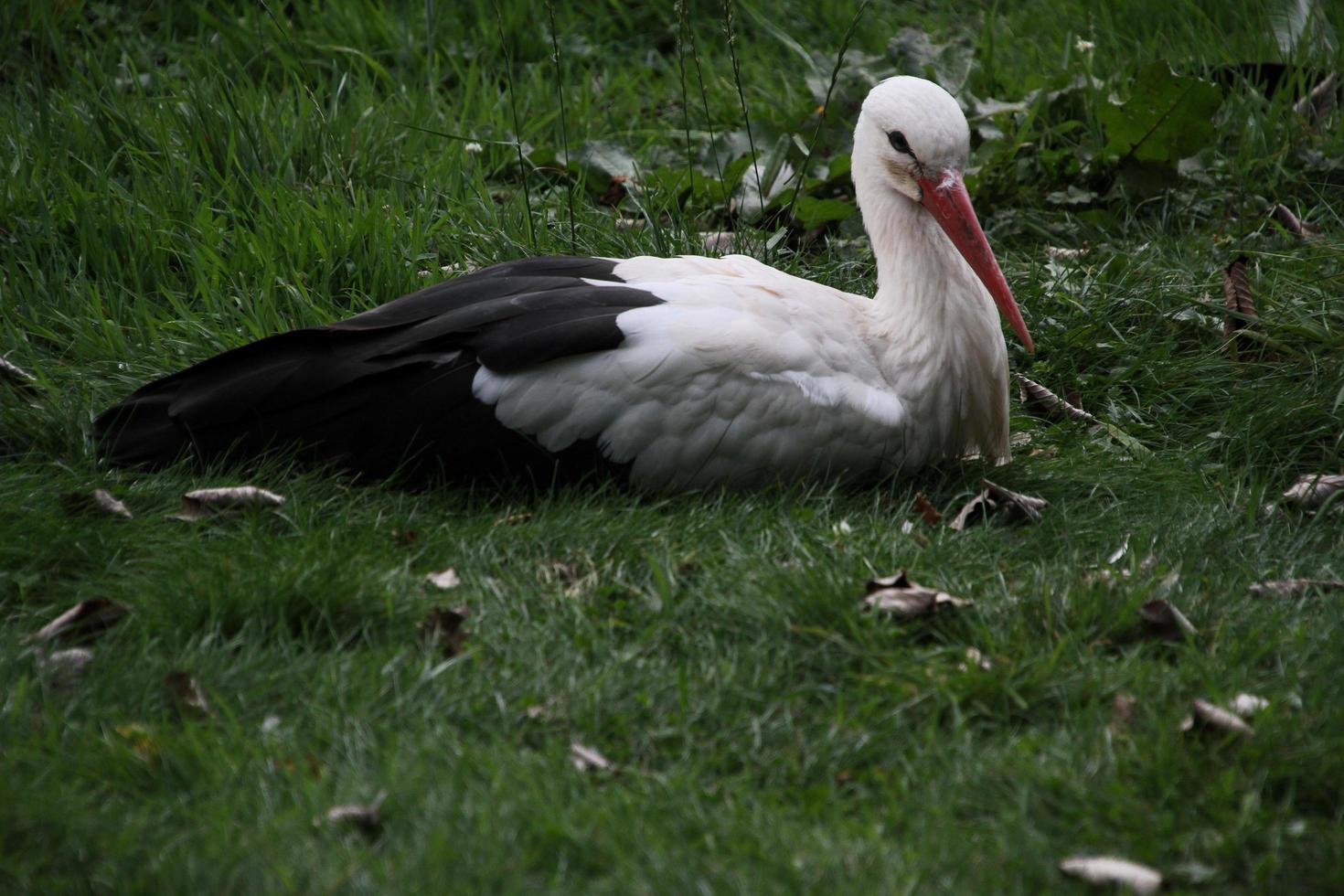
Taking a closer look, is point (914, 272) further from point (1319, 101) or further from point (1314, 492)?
point (1319, 101)

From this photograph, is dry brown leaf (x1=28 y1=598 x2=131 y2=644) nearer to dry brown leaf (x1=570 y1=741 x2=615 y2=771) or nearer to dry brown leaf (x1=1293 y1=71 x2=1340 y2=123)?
dry brown leaf (x1=570 y1=741 x2=615 y2=771)

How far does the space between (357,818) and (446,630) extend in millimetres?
645

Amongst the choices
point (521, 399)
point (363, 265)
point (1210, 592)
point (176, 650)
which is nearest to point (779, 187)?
point (363, 265)

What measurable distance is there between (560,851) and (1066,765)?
88cm

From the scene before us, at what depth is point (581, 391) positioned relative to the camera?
3607 mm

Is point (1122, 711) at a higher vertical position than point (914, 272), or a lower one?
lower

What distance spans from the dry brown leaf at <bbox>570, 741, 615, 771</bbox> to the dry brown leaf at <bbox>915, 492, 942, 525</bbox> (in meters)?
1.25

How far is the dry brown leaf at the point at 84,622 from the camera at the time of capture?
2.96 meters

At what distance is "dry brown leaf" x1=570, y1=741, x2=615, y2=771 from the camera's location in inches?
103

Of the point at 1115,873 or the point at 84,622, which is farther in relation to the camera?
the point at 84,622

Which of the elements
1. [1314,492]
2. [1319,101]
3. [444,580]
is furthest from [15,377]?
[1319,101]

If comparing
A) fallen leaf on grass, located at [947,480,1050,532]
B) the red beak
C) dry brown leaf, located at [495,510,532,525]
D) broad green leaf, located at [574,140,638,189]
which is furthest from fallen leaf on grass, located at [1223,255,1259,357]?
dry brown leaf, located at [495,510,532,525]

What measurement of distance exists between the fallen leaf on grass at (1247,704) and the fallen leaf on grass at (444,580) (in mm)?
1568

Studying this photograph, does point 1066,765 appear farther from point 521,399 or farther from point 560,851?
point 521,399
